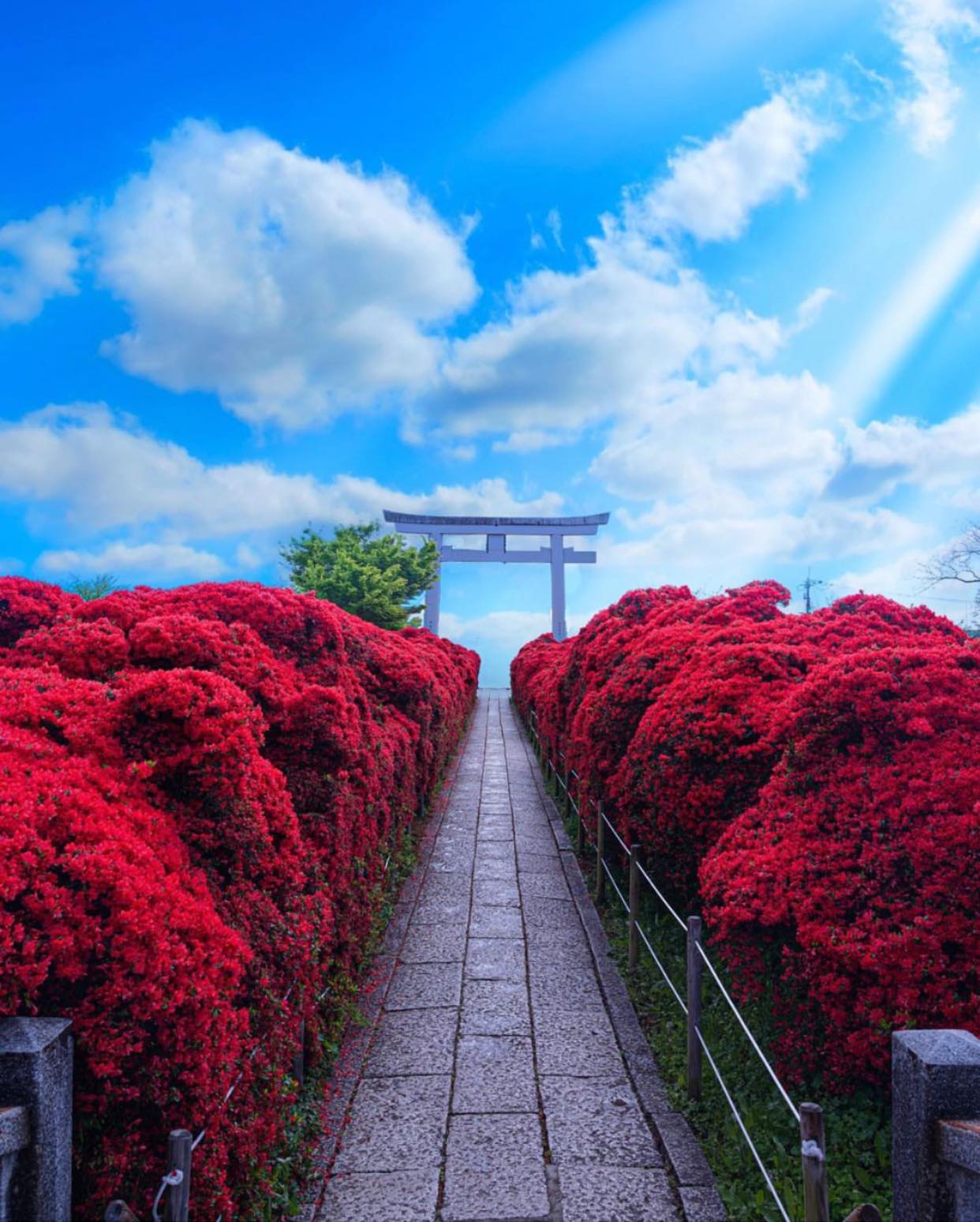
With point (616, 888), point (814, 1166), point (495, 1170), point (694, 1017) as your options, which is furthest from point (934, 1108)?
point (616, 888)

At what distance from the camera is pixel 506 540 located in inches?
1192

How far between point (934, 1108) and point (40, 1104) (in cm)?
253

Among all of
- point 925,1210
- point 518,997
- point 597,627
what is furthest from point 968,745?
point 597,627

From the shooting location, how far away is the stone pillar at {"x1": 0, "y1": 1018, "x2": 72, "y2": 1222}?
2.04 meters

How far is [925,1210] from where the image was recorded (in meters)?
2.41

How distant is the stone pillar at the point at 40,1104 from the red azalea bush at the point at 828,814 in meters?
2.73

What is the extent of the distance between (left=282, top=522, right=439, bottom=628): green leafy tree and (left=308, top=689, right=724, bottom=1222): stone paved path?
1539cm

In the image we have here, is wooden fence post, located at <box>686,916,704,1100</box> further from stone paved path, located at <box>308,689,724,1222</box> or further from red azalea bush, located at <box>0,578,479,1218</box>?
red azalea bush, located at <box>0,578,479,1218</box>

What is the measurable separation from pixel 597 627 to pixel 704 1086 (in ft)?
17.4

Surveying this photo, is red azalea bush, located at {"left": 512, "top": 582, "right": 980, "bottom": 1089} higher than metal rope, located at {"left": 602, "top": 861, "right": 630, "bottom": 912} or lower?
higher

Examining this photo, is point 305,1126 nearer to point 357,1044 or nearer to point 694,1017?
point 357,1044

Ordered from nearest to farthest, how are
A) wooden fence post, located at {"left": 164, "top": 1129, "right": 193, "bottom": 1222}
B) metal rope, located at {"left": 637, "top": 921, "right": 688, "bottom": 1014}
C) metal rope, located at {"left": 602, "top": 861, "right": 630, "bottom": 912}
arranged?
wooden fence post, located at {"left": 164, "top": 1129, "right": 193, "bottom": 1222} → metal rope, located at {"left": 637, "top": 921, "right": 688, "bottom": 1014} → metal rope, located at {"left": 602, "top": 861, "right": 630, "bottom": 912}

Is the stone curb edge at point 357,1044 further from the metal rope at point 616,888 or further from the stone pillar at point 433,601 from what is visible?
Result: the stone pillar at point 433,601

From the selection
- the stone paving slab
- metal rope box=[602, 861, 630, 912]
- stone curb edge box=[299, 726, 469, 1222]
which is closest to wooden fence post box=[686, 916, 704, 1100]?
the stone paving slab
